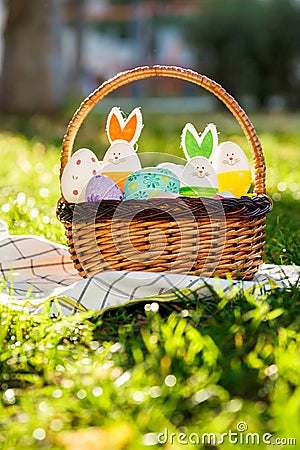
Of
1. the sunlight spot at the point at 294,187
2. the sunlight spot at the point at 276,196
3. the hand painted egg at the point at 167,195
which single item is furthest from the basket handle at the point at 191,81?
the sunlight spot at the point at 294,187

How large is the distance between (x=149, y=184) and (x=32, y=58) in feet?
22.2

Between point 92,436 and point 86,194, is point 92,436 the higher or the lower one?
the lower one

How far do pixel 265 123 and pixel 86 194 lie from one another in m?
7.34

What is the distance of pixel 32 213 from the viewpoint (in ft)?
11.7

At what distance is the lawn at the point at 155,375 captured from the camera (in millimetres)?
1548

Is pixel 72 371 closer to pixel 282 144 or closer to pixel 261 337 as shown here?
pixel 261 337

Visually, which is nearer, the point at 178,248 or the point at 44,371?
the point at 44,371

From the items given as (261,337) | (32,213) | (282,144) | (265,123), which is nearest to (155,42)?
(265,123)

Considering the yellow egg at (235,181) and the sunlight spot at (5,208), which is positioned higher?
the yellow egg at (235,181)

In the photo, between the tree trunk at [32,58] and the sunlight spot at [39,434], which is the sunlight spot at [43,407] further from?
the tree trunk at [32,58]

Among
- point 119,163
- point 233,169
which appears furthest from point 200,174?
point 119,163

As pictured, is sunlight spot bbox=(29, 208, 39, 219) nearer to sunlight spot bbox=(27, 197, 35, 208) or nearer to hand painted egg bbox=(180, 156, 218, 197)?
sunlight spot bbox=(27, 197, 35, 208)

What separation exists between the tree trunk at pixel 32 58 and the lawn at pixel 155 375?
7.08 metres

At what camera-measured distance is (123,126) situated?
9.12ft
